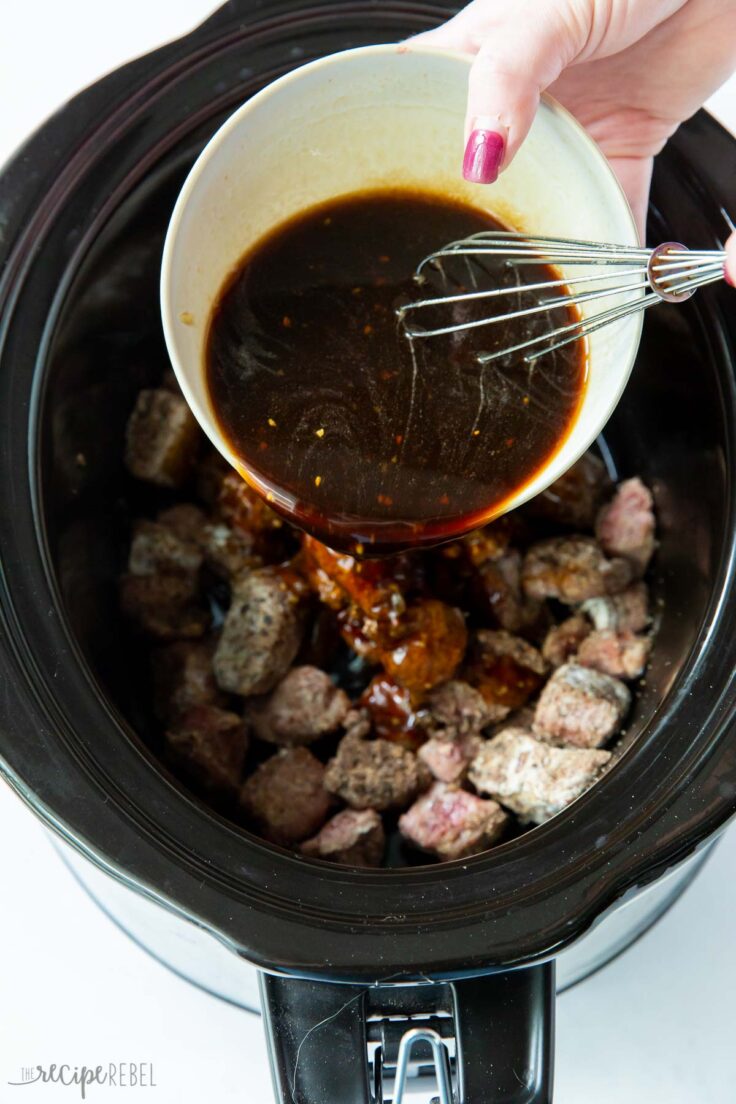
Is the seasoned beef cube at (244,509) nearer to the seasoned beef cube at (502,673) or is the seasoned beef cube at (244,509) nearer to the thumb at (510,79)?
the seasoned beef cube at (502,673)

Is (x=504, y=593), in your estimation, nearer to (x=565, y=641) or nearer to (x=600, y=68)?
(x=565, y=641)

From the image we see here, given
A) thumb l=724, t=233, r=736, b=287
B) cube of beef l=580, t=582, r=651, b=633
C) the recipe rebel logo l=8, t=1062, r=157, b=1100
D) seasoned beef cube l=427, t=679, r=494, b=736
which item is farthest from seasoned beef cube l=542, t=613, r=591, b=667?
the recipe rebel logo l=8, t=1062, r=157, b=1100

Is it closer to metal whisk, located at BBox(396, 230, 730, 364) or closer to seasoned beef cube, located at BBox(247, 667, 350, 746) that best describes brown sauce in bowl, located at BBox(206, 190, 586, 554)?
metal whisk, located at BBox(396, 230, 730, 364)

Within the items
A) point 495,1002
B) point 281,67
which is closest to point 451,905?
point 495,1002

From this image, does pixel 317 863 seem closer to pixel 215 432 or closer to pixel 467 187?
pixel 215 432

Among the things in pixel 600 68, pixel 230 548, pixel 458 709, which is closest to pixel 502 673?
pixel 458 709
